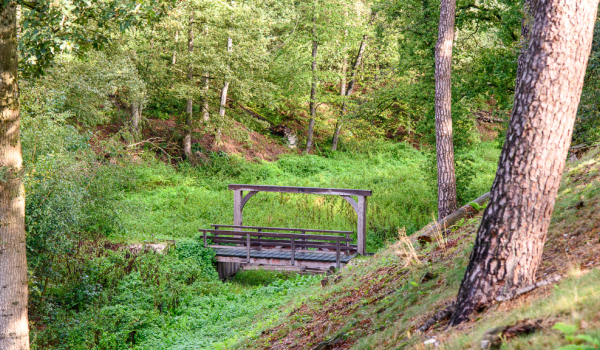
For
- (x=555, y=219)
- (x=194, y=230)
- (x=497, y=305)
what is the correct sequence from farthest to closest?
(x=194, y=230) → (x=555, y=219) → (x=497, y=305)

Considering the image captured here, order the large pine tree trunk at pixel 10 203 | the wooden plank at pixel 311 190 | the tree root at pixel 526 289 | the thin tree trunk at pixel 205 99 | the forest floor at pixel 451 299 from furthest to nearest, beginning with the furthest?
the thin tree trunk at pixel 205 99, the wooden plank at pixel 311 190, the large pine tree trunk at pixel 10 203, the tree root at pixel 526 289, the forest floor at pixel 451 299

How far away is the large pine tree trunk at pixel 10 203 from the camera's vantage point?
6.63 metres

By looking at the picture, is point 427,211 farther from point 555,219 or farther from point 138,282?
point 555,219

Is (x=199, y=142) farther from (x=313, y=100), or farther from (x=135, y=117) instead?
(x=313, y=100)

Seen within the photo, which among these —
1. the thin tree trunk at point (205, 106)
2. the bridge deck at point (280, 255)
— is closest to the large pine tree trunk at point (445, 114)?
the bridge deck at point (280, 255)

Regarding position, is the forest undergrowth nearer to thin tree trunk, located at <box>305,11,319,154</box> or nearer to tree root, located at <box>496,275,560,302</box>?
tree root, located at <box>496,275,560,302</box>

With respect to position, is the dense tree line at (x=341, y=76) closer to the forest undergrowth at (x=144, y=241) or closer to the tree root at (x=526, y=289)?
the tree root at (x=526, y=289)

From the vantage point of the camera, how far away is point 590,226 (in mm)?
4719

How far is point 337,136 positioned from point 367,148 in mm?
2013

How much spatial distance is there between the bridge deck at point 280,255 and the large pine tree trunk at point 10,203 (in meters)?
7.47

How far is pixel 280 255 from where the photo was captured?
1376 centimetres

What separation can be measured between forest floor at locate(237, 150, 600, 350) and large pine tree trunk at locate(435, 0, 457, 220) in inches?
109

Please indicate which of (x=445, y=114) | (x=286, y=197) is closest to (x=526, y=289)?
(x=445, y=114)

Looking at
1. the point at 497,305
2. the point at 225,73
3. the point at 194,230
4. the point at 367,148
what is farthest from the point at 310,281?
the point at 367,148
